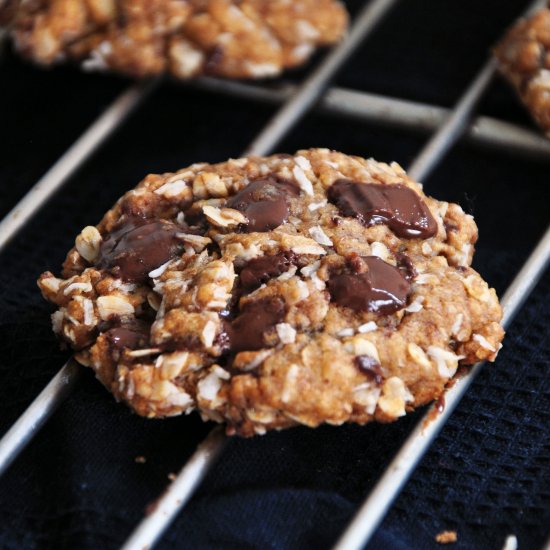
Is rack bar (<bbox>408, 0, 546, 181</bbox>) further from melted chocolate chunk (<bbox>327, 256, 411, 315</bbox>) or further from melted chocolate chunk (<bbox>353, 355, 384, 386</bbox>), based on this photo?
melted chocolate chunk (<bbox>353, 355, 384, 386</bbox>)

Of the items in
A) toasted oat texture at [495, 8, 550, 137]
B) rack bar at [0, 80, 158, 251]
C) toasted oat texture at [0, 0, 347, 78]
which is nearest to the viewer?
rack bar at [0, 80, 158, 251]

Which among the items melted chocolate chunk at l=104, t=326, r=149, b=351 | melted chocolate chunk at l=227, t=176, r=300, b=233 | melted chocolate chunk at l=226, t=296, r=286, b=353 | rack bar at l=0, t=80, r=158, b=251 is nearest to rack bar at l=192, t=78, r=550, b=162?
rack bar at l=0, t=80, r=158, b=251

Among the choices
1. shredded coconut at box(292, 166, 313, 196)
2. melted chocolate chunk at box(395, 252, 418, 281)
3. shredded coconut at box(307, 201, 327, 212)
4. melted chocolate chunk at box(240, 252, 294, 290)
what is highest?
shredded coconut at box(292, 166, 313, 196)

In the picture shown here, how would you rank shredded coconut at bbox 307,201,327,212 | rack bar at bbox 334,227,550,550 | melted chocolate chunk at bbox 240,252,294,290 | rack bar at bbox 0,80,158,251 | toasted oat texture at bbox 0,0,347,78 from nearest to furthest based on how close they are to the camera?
rack bar at bbox 334,227,550,550 → melted chocolate chunk at bbox 240,252,294,290 → shredded coconut at bbox 307,201,327,212 → rack bar at bbox 0,80,158,251 → toasted oat texture at bbox 0,0,347,78

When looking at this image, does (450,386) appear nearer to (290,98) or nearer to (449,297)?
(449,297)

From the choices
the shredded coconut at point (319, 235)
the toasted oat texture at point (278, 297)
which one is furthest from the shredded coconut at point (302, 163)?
the shredded coconut at point (319, 235)

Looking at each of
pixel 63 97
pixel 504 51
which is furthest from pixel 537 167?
pixel 63 97

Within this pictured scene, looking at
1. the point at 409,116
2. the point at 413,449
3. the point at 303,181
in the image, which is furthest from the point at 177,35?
the point at 413,449

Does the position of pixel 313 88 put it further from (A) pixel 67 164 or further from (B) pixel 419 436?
(B) pixel 419 436
